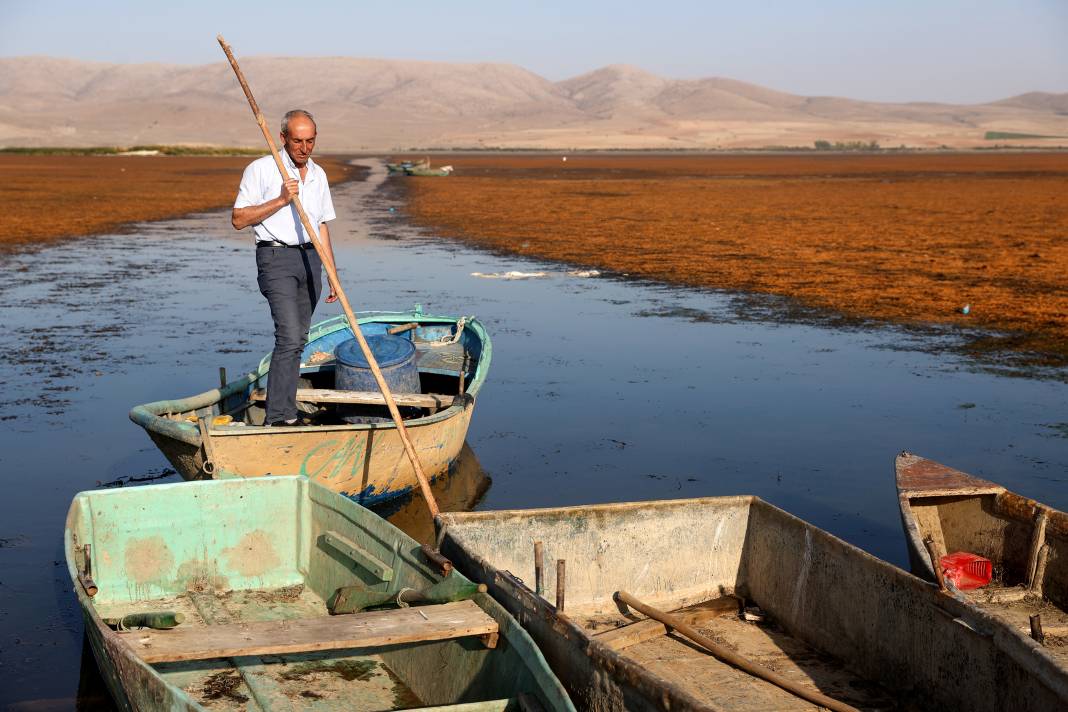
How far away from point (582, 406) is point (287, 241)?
13.1ft

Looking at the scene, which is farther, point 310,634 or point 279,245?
point 279,245

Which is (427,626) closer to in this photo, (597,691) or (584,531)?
(597,691)

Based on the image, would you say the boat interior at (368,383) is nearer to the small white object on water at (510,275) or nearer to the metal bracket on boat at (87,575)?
the metal bracket on boat at (87,575)

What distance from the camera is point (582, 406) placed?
10328 mm

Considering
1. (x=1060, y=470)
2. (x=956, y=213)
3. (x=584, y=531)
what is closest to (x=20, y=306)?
(x=584, y=531)

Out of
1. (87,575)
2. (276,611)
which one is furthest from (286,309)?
(87,575)

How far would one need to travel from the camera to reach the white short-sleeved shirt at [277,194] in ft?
23.0

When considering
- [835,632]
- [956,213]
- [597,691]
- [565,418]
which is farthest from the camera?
[956,213]

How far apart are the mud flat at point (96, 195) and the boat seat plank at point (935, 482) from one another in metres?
21.3

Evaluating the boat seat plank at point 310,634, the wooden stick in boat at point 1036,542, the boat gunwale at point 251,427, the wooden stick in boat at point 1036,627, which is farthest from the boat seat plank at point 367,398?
the wooden stick in boat at point 1036,627

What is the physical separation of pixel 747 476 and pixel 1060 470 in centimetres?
240

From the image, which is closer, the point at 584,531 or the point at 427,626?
the point at 427,626

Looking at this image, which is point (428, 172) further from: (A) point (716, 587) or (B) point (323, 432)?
(A) point (716, 587)

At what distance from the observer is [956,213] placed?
101 feet
